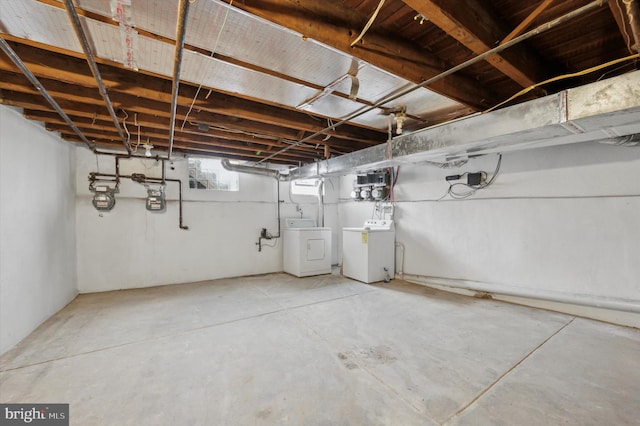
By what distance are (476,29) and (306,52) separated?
1.02m

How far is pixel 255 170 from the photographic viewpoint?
521 cm

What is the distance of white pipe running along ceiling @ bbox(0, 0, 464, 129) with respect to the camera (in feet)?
4.48

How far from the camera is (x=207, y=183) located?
16.3 feet

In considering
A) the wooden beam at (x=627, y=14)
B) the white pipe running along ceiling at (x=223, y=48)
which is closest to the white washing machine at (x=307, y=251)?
the white pipe running along ceiling at (x=223, y=48)

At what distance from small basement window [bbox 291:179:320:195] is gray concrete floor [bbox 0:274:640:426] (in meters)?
3.07

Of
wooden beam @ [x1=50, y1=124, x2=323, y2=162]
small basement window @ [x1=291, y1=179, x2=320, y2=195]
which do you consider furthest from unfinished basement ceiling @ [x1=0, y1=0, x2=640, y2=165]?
small basement window @ [x1=291, y1=179, x2=320, y2=195]

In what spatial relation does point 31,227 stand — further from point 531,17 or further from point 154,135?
point 531,17

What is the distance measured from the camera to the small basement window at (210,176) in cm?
483

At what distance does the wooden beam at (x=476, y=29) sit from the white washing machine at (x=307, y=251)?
3.85 metres

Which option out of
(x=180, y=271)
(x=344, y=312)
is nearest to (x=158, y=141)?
(x=180, y=271)

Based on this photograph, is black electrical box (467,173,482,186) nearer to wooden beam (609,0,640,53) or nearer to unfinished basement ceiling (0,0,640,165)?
unfinished basement ceiling (0,0,640,165)

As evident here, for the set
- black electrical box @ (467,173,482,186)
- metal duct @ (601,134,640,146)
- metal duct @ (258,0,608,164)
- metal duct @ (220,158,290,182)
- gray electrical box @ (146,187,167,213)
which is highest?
metal duct @ (258,0,608,164)

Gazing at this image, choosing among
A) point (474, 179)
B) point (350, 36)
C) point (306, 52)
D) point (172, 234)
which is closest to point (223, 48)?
point (306, 52)

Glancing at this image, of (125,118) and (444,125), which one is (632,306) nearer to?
(444,125)
